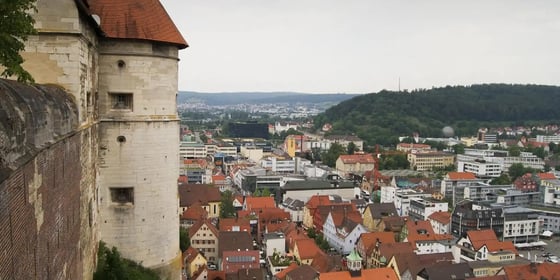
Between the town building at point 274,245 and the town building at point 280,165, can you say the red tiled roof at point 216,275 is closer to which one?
the town building at point 274,245

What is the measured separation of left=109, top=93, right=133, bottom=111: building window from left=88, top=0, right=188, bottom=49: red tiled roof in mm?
1499

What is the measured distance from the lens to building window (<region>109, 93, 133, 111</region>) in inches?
546

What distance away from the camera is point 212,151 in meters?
152

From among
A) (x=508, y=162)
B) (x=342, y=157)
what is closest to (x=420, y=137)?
(x=508, y=162)

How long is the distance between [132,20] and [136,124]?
270 cm

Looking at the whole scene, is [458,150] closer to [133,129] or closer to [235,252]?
[235,252]

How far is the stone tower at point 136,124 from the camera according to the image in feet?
45.0

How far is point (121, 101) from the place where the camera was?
45.8 ft

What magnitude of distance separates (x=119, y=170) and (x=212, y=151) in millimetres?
138441

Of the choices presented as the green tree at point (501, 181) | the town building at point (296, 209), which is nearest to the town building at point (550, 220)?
the green tree at point (501, 181)

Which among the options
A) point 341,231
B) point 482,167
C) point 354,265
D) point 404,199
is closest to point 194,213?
point 341,231

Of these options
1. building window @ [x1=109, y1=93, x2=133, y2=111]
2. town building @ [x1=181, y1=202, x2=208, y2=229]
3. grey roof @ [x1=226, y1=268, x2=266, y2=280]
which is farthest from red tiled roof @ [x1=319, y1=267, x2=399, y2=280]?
building window @ [x1=109, y1=93, x2=133, y2=111]

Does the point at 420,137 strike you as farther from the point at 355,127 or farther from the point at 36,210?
the point at 36,210

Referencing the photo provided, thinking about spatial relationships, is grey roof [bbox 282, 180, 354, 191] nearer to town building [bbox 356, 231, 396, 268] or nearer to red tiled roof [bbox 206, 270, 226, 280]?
town building [bbox 356, 231, 396, 268]
